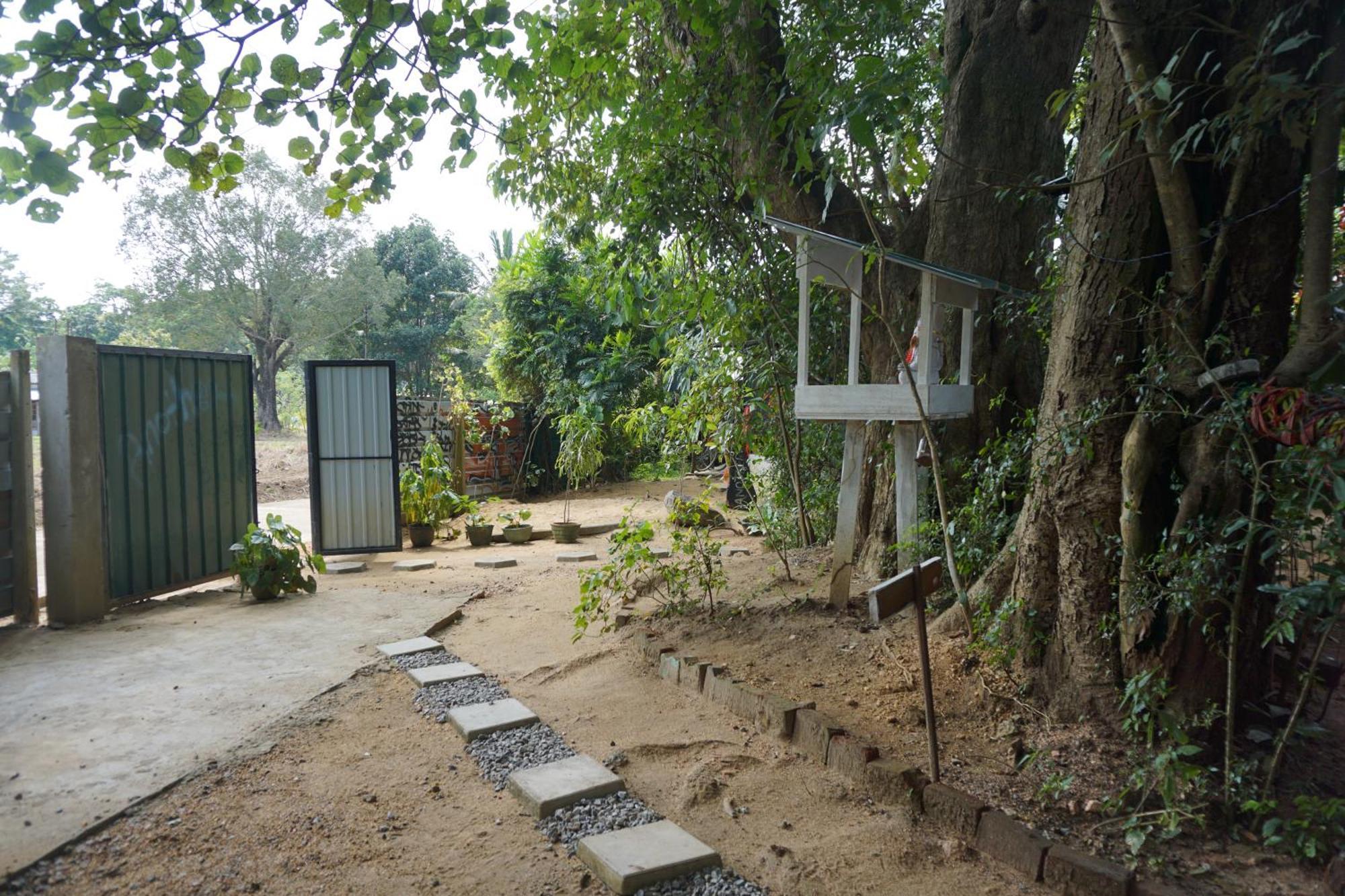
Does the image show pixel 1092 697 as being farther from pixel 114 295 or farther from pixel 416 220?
pixel 114 295

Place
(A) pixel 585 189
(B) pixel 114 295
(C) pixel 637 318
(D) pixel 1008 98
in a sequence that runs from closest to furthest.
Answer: (D) pixel 1008 98 < (C) pixel 637 318 < (A) pixel 585 189 < (B) pixel 114 295

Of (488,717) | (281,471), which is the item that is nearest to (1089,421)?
(488,717)

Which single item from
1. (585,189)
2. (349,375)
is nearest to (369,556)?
(349,375)

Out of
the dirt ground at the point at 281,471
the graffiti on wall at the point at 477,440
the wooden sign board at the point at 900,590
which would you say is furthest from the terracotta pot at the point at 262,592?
the dirt ground at the point at 281,471

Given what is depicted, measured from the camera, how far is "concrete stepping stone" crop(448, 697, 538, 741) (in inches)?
137

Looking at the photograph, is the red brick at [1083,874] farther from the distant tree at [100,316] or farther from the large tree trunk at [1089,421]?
the distant tree at [100,316]

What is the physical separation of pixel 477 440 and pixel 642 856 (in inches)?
421

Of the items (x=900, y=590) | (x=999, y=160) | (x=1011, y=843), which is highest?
(x=999, y=160)

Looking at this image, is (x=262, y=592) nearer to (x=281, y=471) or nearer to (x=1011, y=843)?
(x=1011, y=843)

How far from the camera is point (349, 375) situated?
8.58m

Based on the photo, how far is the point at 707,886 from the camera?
2320mm

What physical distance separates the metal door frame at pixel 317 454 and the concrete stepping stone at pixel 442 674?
457 cm

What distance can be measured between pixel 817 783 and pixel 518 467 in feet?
39.2

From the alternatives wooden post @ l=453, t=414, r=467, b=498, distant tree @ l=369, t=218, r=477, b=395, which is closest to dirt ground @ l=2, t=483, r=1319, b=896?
wooden post @ l=453, t=414, r=467, b=498
